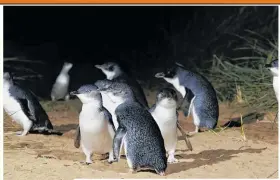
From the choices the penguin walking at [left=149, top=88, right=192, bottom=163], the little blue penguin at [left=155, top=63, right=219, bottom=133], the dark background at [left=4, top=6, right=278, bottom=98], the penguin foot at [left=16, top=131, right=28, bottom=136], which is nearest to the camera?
the penguin walking at [left=149, top=88, right=192, bottom=163]

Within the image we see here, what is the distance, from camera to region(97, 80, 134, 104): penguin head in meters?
4.50

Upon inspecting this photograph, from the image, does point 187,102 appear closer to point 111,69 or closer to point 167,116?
point 111,69

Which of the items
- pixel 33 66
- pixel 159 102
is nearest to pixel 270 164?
pixel 159 102

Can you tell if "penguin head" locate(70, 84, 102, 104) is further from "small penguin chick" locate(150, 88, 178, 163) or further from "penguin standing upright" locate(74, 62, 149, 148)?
"small penguin chick" locate(150, 88, 178, 163)

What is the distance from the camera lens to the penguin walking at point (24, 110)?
5723 mm

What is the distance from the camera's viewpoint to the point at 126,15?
41.2 feet

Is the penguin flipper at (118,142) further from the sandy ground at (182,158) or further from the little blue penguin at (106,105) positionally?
the little blue penguin at (106,105)

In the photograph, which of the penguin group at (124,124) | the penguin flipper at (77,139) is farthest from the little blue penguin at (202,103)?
the penguin flipper at (77,139)

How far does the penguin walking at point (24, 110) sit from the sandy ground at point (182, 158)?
0.12 metres

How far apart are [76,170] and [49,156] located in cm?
61

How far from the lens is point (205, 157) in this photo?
4.65m

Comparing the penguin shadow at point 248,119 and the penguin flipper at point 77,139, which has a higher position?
the penguin flipper at point 77,139

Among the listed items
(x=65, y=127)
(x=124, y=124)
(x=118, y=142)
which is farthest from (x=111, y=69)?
(x=118, y=142)

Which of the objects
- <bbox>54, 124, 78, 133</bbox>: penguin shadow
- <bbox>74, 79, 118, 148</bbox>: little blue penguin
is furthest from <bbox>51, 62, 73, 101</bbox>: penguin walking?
<bbox>74, 79, 118, 148</bbox>: little blue penguin
